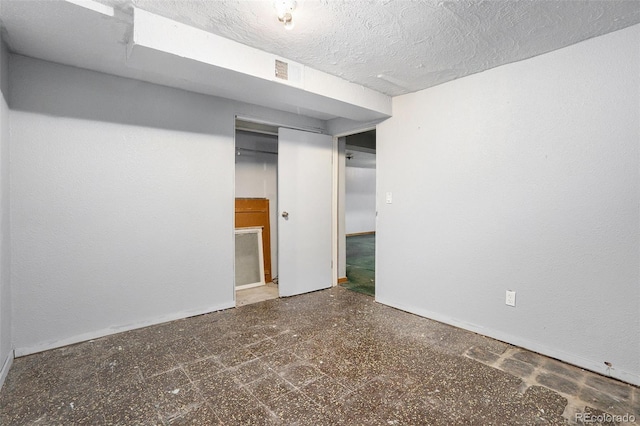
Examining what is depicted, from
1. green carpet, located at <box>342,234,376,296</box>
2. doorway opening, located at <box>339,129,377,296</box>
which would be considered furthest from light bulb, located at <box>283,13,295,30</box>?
doorway opening, located at <box>339,129,377,296</box>

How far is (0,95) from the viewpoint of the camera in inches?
75.4

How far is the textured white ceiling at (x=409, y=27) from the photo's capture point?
5.65 feet

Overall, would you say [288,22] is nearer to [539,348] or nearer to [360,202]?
[539,348]

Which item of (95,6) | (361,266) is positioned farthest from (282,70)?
(361,266)

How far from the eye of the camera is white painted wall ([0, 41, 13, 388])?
1.93 m

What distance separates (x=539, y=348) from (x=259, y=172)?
3609 millimetres

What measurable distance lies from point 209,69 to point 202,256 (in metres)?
1.76

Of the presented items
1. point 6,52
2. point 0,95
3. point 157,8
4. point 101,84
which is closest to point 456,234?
point 157,8

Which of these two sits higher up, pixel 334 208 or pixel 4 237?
pixel 334 208

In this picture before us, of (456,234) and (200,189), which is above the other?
(200,189)

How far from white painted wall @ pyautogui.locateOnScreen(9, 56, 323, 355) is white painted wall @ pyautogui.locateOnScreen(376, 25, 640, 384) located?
201 centimetres

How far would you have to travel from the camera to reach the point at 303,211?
3740mm

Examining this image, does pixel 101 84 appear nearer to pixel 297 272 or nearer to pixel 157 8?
pixel 157 8

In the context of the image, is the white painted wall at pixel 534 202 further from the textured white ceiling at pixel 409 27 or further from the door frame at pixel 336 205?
the door frame at pixel 336 205
